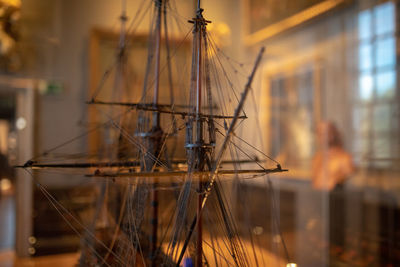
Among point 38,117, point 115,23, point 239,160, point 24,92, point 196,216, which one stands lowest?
point 196,216

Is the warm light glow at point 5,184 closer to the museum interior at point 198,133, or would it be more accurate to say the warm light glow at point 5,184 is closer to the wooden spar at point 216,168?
the museum interior at point 198,133

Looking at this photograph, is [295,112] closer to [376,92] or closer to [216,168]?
[376,92]

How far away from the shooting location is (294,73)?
10.3 ft

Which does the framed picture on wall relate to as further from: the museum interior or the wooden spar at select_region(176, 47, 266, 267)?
the wooden spar at select_region(176, 47, 266, 267)

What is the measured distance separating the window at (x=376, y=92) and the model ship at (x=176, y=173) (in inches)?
69.7

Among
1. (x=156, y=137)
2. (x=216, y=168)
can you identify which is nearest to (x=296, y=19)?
(x=156, y=137)

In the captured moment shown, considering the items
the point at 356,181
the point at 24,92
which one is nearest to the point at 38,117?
the point at 24,92

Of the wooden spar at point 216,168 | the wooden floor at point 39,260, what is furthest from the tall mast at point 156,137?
the wooden floor at point 39,260

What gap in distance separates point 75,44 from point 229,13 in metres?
1.29

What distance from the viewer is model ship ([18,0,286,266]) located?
1317 mm

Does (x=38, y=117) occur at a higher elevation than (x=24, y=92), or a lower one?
lower

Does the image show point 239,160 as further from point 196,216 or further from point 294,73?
point 294,73

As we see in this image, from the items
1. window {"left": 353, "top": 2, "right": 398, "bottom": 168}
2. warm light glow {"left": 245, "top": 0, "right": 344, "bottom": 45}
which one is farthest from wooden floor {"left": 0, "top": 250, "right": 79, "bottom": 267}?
window {"left": 353, "top": 2, "right": 398, "bottom": 168}

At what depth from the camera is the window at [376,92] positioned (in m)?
2.87
